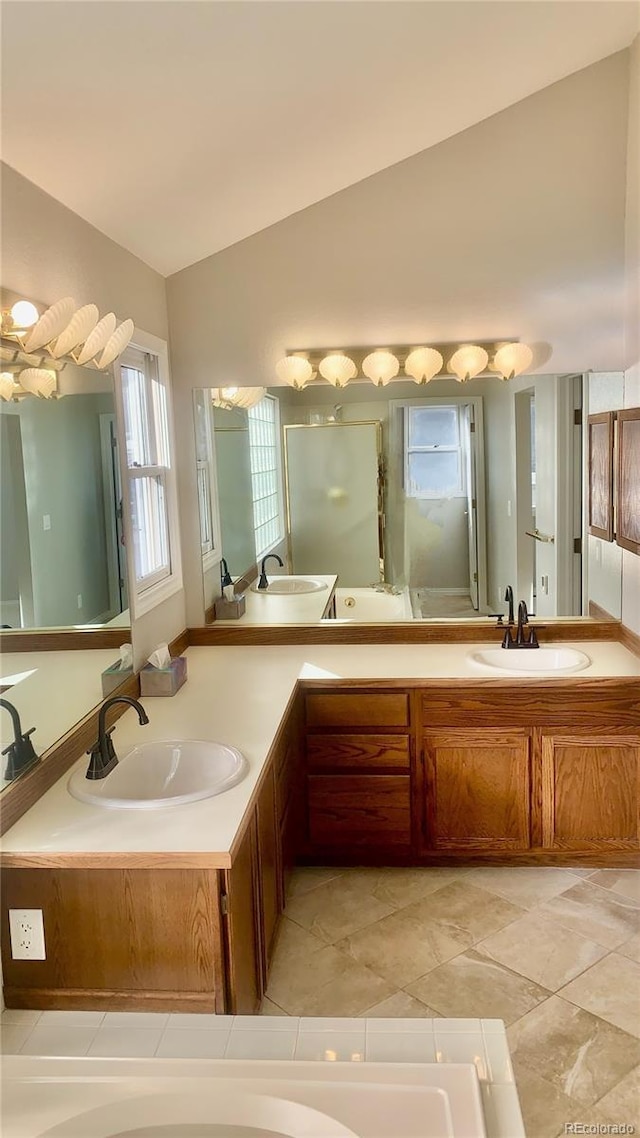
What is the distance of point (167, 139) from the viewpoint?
2.26 meters

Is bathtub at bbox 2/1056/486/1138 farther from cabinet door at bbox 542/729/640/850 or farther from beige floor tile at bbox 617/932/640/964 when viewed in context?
cabinet door at bbox 542/729/640/850

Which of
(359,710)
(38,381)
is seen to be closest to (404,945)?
(359,710)

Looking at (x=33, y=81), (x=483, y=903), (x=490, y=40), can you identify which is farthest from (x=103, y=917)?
(x=490, y=40)

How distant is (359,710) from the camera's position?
3139 mm

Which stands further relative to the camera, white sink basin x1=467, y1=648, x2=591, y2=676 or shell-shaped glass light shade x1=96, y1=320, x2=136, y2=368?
white sink basin x1=467, y1=648, x2=591, y2=676

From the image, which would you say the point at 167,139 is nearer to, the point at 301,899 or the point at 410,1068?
the point at 410,1068

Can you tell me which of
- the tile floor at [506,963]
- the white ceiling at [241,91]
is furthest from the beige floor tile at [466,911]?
the white ceiling at [241,91]

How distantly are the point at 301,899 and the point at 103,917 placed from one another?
3.99 ft

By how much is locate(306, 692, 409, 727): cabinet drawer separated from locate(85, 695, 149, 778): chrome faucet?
983 millimetres

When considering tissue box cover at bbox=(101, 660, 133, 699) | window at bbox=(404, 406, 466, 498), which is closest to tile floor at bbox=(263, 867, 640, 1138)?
tissue box cover at bbox=(101, 660, 133, 699)

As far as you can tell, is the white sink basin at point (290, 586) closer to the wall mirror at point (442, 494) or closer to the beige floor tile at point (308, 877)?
the wall mirror at point (442, 494)

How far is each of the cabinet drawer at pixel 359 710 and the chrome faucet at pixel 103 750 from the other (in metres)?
0.98

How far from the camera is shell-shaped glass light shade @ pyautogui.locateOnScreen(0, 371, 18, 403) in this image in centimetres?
191

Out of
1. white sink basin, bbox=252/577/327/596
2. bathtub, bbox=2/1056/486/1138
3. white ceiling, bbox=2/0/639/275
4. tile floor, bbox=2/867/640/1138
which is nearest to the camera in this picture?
bathtub, bbox=2/1056/486/1138
